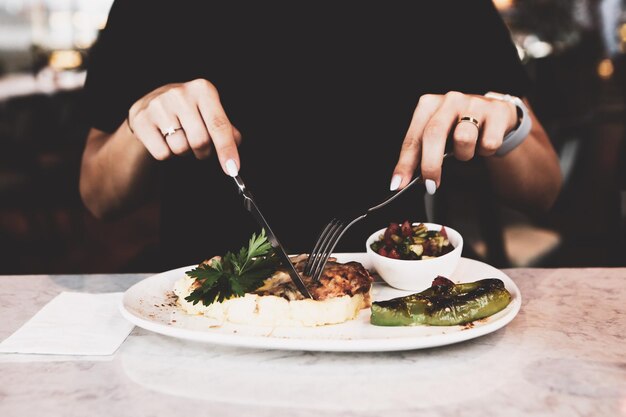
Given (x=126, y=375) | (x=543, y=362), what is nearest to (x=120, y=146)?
(x=126, y=375)

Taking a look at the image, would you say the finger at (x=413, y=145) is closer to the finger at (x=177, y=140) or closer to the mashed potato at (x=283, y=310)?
the mashed potato at (x=283, y=310)

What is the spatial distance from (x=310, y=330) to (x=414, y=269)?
12.1 inches

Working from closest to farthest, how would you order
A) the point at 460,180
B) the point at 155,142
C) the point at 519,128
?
the point at 155,142 < the point at 519,128 < the point at 460,180

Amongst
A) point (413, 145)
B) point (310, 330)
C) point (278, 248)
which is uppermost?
point (413, 145)

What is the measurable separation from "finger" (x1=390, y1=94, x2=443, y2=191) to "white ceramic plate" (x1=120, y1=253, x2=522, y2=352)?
27 centimetres

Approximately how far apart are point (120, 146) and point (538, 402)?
1362 mm

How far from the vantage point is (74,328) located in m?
1.28

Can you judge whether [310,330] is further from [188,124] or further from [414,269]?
[188,124]

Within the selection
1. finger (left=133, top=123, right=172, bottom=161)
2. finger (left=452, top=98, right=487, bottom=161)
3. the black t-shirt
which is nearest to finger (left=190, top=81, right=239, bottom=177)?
→ finger (left=133, top=123, right=172, bottom=161)

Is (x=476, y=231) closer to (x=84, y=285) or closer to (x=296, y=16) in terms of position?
(x=296, y=16)

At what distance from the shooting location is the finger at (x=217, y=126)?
4.50ft

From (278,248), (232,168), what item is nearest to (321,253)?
(278,248)

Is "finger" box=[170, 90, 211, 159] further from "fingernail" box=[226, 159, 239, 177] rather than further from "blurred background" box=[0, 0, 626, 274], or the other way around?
"blurred background" box=[0, 0, 626, 274]

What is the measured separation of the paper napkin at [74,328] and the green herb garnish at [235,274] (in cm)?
18
